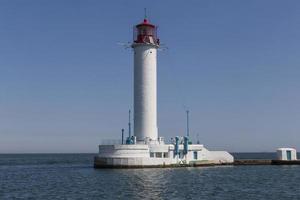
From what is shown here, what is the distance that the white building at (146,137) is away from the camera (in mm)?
67312

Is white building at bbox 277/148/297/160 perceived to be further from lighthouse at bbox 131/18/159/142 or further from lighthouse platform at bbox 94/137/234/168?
lighthouse at bbox 131/18/159/142

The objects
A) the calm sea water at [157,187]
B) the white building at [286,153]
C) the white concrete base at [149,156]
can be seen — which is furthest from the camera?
the white building at [286,153]

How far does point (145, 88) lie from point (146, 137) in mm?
7509

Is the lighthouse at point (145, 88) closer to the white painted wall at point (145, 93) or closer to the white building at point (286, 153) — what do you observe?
the white painted wall at point (145, 93)

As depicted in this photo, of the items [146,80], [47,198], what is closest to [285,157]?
[146,80]

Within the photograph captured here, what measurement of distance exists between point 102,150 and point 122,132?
4318mm

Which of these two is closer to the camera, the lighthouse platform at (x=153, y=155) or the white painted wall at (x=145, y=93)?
the lighthouse platform at (x=153, y=155)

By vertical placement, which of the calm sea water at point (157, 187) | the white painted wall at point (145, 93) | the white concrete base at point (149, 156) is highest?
the white painted wall at point (145, 93)

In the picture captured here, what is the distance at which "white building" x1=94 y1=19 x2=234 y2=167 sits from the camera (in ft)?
221

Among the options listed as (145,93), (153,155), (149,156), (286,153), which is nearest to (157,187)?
(149,156)

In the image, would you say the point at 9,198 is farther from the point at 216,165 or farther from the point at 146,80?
the point at 216,165

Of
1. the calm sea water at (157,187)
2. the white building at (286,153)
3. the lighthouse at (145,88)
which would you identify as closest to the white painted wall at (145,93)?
the lighthouse at (145,88)

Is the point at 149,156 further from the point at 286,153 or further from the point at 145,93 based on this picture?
the point at 286,153

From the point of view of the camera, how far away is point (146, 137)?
70.9 metres
